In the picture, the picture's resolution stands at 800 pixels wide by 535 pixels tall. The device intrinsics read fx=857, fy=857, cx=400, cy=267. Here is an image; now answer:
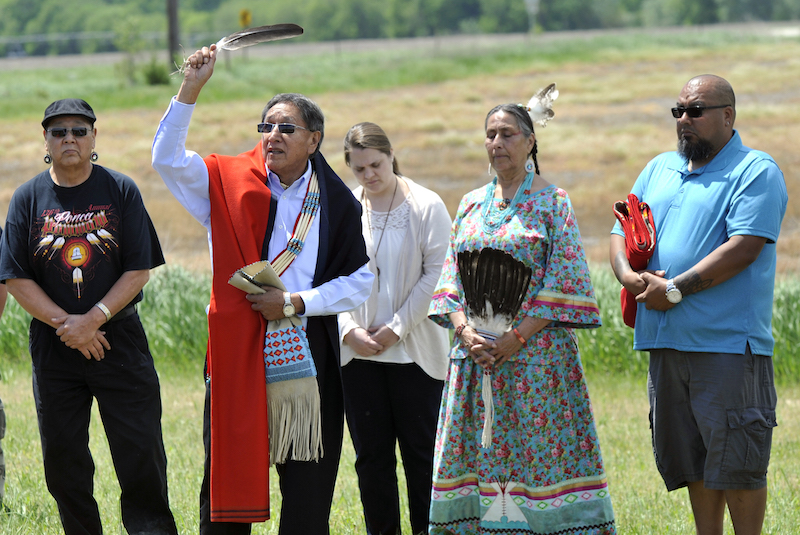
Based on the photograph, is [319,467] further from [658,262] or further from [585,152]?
[585,152]

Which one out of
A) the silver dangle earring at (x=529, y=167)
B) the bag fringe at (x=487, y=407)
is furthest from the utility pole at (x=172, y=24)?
the bag fringe at (x=487, y=407)

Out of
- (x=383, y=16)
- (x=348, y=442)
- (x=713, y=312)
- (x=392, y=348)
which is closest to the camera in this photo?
(x=713, y=312)

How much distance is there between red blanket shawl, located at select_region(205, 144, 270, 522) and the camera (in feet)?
11.5

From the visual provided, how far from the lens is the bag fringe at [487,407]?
4062mm

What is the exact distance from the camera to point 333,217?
3768mm

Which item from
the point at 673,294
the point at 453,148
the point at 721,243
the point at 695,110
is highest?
the point at 453,148

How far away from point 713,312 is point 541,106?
4.43 feet

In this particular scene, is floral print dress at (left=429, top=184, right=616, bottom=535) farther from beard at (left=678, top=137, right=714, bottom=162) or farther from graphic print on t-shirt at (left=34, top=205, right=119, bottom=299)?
graphic print on t-shirt at (left=34, top=205, right=119, bottom=299)

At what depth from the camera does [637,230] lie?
4055 millimetres

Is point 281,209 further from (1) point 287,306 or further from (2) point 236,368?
(2) point 236,368

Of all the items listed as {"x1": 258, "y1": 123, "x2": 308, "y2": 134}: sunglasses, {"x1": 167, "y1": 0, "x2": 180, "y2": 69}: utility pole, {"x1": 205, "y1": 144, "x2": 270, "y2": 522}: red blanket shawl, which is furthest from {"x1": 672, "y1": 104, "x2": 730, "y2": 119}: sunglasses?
{"x1": 167, "y1": 0, "x2": 180, "y2": 69}: utility pole

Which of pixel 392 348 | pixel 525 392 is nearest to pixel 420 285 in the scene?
pixel 392 348

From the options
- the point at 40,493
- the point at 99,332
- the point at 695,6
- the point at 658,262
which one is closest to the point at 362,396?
the point at 99,332

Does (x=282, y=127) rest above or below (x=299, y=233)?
above
